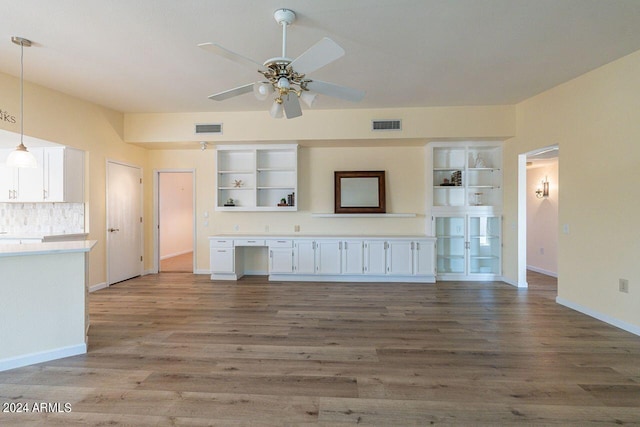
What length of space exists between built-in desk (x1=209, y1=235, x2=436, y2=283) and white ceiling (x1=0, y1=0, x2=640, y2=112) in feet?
8.13

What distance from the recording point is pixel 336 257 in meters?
5.32

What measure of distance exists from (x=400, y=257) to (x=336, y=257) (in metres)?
1.12

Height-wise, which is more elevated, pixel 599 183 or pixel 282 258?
pixel 599 183

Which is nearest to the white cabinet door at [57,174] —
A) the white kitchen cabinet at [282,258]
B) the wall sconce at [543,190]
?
the white kitchen cabinet at [282,258]

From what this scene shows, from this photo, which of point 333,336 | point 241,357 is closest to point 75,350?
point 241,357

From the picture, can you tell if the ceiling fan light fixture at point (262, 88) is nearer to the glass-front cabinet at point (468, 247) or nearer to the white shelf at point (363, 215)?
the white shelf at point (363, 215)

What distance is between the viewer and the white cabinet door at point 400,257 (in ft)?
17.2

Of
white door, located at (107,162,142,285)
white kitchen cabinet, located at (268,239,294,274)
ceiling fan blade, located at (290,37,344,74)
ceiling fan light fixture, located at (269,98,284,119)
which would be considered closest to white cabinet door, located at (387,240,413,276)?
white kitchen cabinet, located at (268,239,294,274)

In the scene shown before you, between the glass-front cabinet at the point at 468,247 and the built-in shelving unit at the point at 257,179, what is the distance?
9.52 feet

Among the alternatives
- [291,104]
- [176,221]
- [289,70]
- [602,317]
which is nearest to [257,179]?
[291,104]

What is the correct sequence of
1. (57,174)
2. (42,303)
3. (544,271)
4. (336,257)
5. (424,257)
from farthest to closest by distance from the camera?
1. (544,271)
2. (336,257)
3. (424,257)
4. (57,174)
5. (42,303)

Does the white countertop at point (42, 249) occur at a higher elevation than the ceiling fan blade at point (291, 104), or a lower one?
lower

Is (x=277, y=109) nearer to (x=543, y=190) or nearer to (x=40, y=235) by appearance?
(x=40, y=235)

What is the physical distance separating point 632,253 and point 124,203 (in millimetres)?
7206
